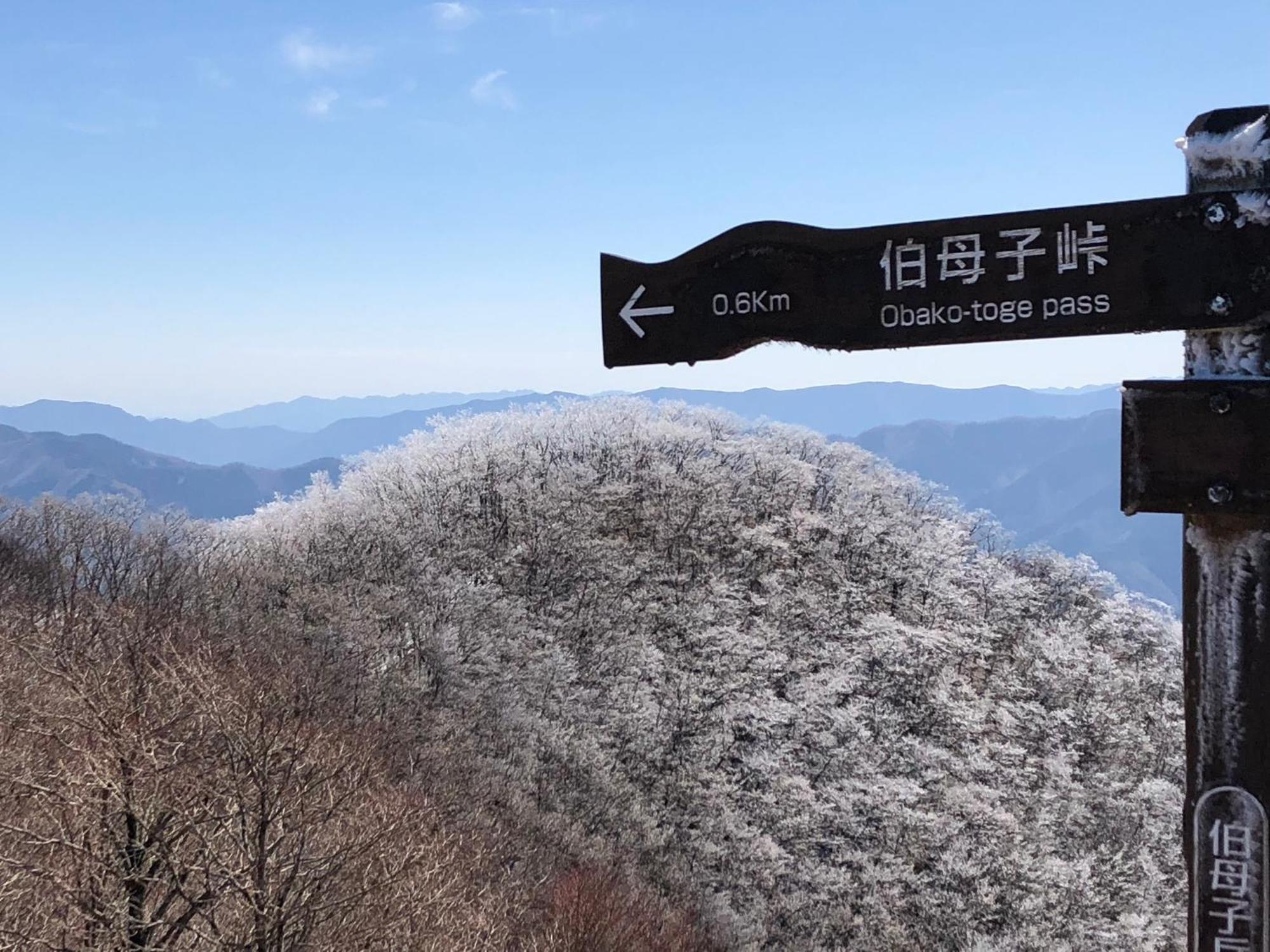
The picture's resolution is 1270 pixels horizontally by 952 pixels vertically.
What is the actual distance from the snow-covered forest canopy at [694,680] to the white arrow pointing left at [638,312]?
13.5m

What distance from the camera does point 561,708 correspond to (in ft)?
109

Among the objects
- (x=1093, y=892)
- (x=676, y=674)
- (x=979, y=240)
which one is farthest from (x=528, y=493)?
(x=979, y=240)

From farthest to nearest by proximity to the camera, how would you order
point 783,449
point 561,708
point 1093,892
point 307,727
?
point 783,449, point 561,708, point 1093,892, point 307,727

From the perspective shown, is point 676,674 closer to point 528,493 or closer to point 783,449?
point 528,493

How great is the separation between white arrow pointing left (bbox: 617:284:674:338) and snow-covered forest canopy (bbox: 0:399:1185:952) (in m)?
13.5

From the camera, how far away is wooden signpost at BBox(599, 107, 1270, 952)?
2.17 meters

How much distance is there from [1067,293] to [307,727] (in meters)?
22.0

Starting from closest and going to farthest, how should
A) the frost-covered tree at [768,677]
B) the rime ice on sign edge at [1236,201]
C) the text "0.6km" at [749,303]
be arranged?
the rime ice on sign edge at [1236,201], the text "0.6km" at [749,303], the frost-covered tree at [768,677]

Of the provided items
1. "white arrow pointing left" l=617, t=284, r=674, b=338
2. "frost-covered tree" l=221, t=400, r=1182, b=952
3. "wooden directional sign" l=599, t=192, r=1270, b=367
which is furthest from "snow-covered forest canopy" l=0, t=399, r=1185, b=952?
"wooden directional sign" l=599, t=192, r=1270, b=367

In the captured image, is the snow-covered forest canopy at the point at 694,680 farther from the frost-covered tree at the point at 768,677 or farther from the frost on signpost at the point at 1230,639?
the frost on signpost at the point at 1230,639

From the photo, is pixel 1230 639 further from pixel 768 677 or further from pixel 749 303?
pixel 768 677

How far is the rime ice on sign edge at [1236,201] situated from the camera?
214 centimetres

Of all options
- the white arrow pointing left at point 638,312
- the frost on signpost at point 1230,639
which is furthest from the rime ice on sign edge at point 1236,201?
the white arrow pointing left at point 638,312

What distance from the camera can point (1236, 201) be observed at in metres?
2.16
